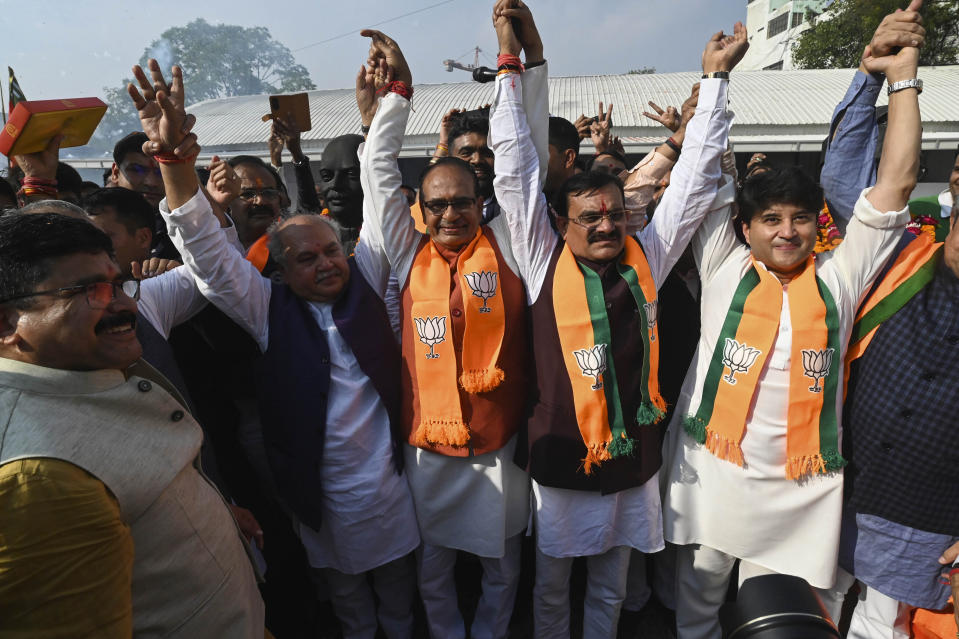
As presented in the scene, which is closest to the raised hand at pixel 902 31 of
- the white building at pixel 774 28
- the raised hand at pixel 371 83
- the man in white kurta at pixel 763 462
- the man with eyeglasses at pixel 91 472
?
the man in white kurta at pixel 763 462

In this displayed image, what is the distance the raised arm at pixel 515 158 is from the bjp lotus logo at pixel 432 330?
50 centimetres

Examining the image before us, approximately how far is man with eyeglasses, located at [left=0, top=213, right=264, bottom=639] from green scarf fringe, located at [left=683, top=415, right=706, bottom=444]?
1815mm

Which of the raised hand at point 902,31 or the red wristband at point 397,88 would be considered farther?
the red wristband at point 397,88

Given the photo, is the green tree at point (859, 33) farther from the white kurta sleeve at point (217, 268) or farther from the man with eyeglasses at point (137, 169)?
the white kurta sleeve at point (217, 268)

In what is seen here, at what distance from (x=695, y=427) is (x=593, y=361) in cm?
55

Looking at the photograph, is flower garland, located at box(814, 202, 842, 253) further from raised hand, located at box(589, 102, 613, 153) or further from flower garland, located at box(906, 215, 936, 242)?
raised hand, located at box(589, 102, 613, 153)

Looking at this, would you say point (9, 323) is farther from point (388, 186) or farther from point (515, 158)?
point (515, 158)

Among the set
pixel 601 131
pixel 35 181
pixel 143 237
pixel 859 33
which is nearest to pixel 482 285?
pixel 143 237

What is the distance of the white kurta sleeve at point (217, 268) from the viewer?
2.01 meters

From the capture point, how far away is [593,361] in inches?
88.4

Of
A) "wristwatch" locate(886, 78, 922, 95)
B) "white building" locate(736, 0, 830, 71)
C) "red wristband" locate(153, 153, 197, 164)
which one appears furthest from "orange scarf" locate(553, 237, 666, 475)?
"white building" locate(736, 0, 830, 71)

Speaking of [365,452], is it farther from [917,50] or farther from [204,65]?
[204,65]

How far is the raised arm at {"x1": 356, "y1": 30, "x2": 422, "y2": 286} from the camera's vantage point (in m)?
2.37

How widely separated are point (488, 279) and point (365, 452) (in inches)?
37.2
